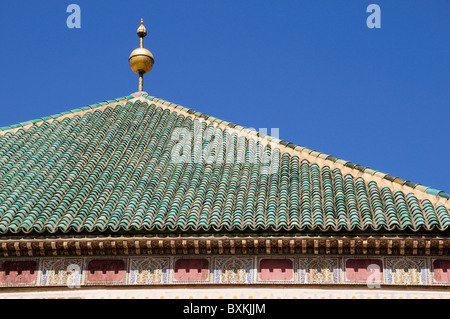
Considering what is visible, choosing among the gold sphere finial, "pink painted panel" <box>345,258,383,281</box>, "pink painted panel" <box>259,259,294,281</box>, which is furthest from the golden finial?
"pink painted panel" <box>345,258,383,281</box>

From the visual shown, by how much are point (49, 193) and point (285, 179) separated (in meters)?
4.68

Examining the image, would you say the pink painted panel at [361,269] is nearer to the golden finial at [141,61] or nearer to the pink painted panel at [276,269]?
the pink painted panel at [276,269]

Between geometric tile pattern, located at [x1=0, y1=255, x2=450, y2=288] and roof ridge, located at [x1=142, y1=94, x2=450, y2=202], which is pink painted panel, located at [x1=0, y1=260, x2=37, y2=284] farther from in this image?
roof ridge, located at [x1=142, y1=94, x2=450, y2=202]

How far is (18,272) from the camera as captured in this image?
18.5 meters

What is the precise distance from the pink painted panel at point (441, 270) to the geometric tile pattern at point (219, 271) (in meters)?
0.02

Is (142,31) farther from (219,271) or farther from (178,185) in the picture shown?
(219,271)

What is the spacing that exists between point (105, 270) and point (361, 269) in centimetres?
456

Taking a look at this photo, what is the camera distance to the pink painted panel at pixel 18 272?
60.4ft

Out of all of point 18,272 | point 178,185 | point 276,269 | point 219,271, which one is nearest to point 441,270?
point 276,269

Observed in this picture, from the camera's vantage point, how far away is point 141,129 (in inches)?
925

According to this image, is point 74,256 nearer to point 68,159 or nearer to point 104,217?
point 104,217

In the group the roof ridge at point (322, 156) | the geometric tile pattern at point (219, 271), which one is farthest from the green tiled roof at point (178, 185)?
the geometric tile pattern at point (219, 271)

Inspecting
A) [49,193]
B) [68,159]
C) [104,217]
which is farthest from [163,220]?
[68,159]

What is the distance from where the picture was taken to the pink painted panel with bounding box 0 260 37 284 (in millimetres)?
18406
